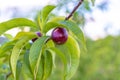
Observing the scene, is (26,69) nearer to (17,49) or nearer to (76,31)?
(17,49)

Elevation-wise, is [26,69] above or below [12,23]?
below

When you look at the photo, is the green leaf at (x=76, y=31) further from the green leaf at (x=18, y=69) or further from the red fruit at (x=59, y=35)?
the green leaf at (x=18, y=69)

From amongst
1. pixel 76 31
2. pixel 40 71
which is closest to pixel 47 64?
pixel 40 71

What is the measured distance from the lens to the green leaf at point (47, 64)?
103cm

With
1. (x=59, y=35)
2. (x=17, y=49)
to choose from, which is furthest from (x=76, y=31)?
(x=17, y=49)

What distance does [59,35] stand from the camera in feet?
3.32

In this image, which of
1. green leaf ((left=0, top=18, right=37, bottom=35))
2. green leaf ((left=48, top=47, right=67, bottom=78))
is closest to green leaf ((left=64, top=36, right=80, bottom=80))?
green leaf ((left=48, top=47, right=67, bottom=78))

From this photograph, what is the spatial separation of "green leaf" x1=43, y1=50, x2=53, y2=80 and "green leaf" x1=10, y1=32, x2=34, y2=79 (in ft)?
0.21

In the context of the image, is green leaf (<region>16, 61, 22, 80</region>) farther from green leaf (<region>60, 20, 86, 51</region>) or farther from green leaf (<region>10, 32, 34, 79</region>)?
green leaf (<region>60, 20, 86, 51</region>)

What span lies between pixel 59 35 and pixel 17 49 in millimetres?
116

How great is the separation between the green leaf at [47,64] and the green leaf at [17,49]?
63mm

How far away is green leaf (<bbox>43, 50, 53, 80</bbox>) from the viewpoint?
103cm

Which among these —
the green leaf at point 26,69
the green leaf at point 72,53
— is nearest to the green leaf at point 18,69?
the green leaf at point 26,69

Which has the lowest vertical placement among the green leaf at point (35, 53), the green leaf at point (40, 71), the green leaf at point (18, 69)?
the green leaf at point (40, 71)
